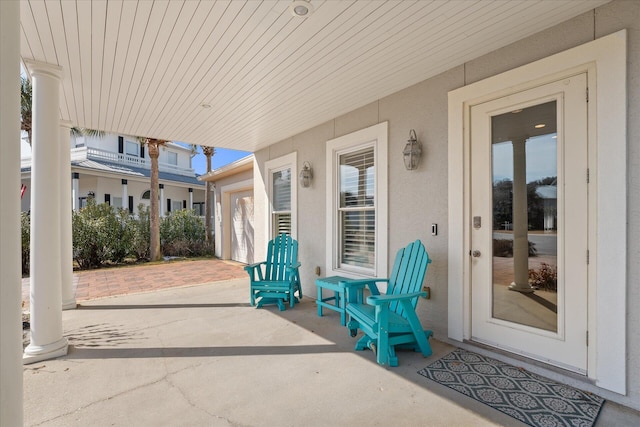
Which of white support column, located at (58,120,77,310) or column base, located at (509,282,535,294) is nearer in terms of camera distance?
column base, located at (509,282,535,294)

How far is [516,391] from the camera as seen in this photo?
7.50 ft

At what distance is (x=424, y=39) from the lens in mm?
2629

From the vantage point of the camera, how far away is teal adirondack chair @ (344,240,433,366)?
2.71 metres

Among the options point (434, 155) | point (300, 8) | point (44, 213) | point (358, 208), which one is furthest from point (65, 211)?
point (434, 155)

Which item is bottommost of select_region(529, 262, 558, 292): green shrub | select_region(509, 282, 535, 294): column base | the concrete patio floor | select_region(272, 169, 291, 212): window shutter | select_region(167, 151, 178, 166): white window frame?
the concrete patio floor

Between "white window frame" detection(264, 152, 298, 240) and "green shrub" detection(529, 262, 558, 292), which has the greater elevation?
"white window frame" detection(264, 152, 298, 240)

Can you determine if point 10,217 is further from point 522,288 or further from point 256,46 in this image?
point 522,288

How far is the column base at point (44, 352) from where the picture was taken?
9.30 feet

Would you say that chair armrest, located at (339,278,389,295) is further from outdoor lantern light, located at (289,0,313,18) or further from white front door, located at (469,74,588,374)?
outdoor lantern light, located at (289,0,313,18)

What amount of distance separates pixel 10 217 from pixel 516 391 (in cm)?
312

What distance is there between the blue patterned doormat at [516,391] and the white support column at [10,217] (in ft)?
8.31

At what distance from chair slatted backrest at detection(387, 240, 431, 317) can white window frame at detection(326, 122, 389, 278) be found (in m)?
0.46

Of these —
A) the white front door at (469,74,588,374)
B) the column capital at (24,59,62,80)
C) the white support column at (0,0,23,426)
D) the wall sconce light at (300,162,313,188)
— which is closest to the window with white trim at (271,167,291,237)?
the wall sconce light at (300,162,313,188)

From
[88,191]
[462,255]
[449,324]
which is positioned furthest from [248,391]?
[88,191]
